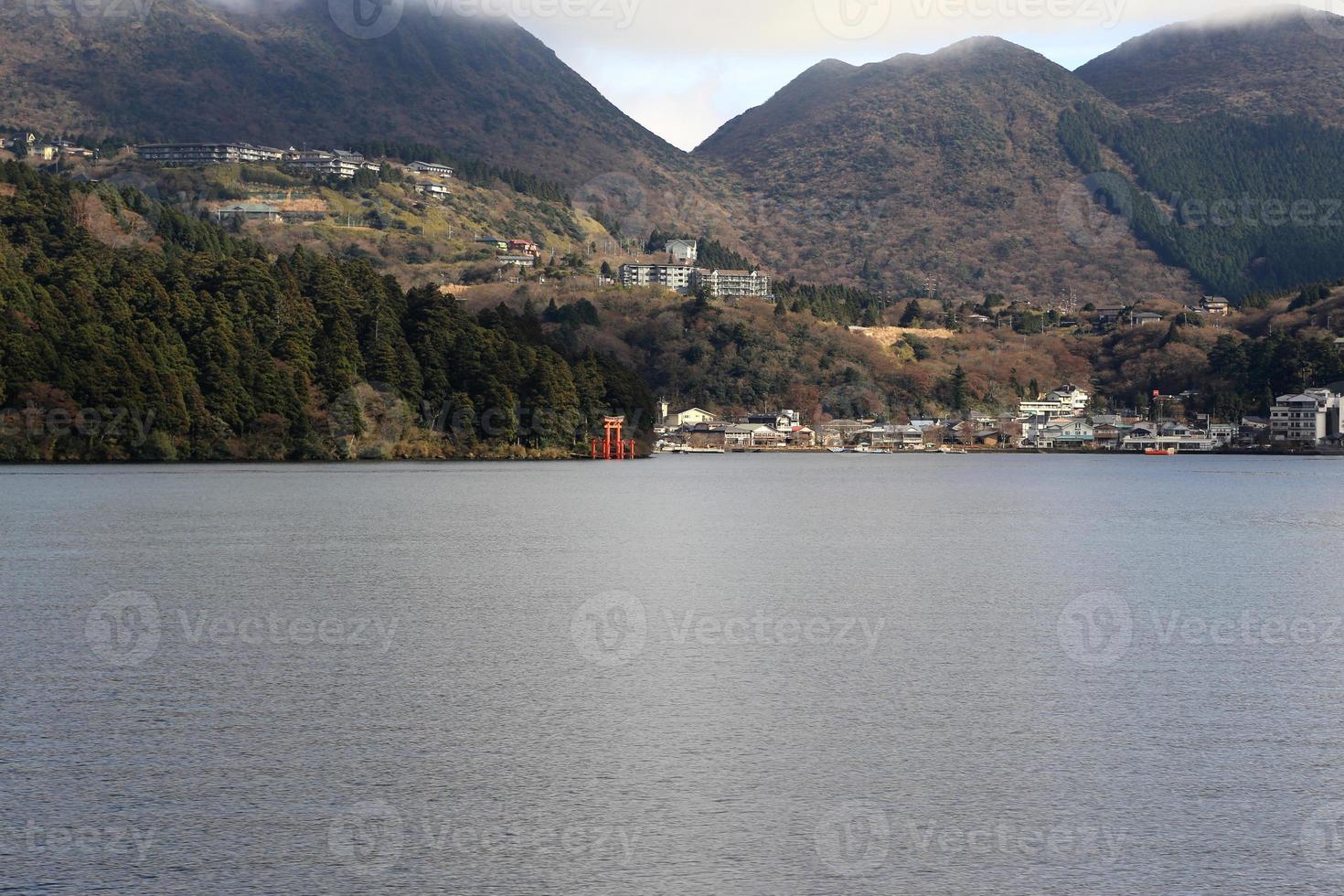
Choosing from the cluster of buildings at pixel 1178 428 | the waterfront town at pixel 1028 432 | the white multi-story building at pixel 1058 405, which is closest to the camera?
the cluster of buildings at pixel 1178 428

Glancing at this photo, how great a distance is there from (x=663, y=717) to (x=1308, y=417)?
137802 millimetres

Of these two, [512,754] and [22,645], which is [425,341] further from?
[512,754]

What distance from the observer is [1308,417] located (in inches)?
Answer: 5566

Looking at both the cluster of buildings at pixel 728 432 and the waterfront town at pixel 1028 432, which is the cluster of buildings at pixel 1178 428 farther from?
the cluster of buildings at pixel 728 432

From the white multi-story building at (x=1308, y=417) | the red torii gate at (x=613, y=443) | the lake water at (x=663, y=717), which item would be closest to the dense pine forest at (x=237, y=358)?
the red torii gate at (x=613, y=443)

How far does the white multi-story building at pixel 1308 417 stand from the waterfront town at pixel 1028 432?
9cm

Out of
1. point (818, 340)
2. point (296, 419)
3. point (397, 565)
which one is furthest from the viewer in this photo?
point (818, 340)

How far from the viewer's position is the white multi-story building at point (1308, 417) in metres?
141

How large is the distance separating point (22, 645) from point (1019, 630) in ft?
54.8

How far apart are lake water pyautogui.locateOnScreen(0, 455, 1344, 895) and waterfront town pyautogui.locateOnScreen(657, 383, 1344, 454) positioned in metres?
111

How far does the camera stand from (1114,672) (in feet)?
71.2

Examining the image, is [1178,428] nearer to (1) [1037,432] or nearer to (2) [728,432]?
(1) [1037,432]

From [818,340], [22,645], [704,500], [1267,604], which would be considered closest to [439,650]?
[22,645]

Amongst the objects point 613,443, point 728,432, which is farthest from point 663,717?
point 728,432
